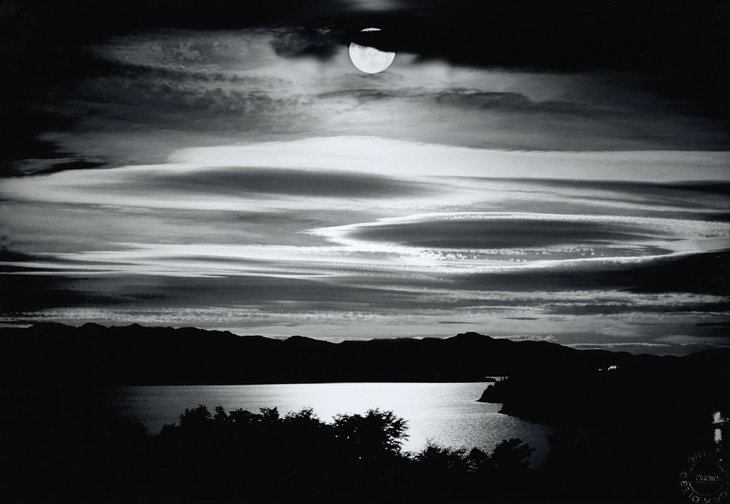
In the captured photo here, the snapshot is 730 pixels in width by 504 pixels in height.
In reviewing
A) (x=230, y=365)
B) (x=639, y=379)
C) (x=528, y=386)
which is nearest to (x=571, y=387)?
(x=639, y=379)

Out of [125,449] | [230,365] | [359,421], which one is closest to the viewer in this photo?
[125,449]

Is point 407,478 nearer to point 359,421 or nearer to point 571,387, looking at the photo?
point 359,421

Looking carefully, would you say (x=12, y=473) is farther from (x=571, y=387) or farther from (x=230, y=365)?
(x=230, y=365)

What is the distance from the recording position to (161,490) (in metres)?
14.5

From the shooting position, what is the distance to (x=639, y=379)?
1500 inches

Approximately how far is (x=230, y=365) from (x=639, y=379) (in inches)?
3041

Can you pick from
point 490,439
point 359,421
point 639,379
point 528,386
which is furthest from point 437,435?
point 359,421

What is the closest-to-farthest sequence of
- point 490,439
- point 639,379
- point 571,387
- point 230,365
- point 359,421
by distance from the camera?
1. point 359,421
2. point 639,379
3. point 571,387
4. point 490,439
5. point 230,365

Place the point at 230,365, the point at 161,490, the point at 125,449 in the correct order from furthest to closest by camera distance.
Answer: the point at 230,365 < the point at 125,449 < the point at 161,490

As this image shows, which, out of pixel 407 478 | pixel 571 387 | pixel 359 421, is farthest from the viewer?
pixel 571 387

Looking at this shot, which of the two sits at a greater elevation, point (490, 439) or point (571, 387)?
point (571, 387)

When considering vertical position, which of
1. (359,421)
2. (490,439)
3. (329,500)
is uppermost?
(359,421)

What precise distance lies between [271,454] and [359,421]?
2.69 metres

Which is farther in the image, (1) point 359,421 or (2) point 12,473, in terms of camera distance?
(1) point 359,421
